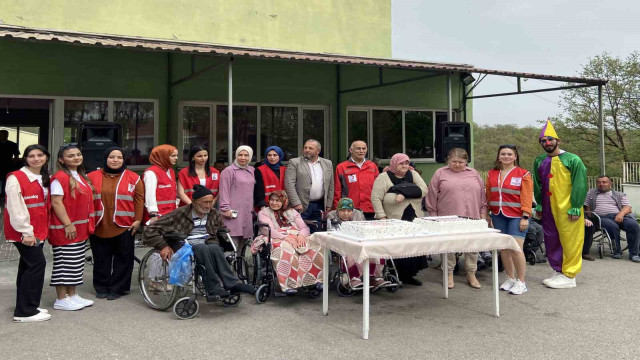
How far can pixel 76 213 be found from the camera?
14.7ft

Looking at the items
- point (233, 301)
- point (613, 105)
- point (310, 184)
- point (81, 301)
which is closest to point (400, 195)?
point (310, 184)

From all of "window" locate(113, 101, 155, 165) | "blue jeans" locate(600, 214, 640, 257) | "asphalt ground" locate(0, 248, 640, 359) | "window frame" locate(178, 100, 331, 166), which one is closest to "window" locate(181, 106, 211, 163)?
"window frame" locate(178, 100, 331, 166)

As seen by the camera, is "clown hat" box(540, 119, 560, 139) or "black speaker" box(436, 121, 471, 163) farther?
"black speaker" box(436, 121, 471, 163)

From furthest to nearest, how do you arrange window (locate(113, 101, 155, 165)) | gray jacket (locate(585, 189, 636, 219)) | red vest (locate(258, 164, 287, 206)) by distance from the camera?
1. window (locate(113, 101, 155, 165))
2. gray jacket (locate(585, 189, 636, 219))
3. red vest (locate(258, 164, 287, 206))

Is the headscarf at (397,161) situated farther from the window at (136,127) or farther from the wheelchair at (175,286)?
the window at (136,127)

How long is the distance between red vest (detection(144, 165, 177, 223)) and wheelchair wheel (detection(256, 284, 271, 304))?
1253 millimetres

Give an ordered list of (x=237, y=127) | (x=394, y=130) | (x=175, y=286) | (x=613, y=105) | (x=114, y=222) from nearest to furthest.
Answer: (x=175, y=286) < (x=114, y=222) < (x=237, y=127) < (x=394, y=130) < (x=613, y=105)

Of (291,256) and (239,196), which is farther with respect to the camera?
(239,196)

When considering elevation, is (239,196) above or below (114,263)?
above

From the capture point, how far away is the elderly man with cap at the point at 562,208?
537cm

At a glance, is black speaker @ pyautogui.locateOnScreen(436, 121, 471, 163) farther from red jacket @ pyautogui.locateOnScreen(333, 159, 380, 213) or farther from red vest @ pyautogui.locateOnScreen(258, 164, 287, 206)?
red vest @ pyautogui.locateOnScreen(258, 164, 287, 206)

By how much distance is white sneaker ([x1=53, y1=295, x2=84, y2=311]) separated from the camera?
4512 mm

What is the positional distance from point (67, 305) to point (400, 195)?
11.1 feet

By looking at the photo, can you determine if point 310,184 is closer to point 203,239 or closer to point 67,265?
point 203,239
